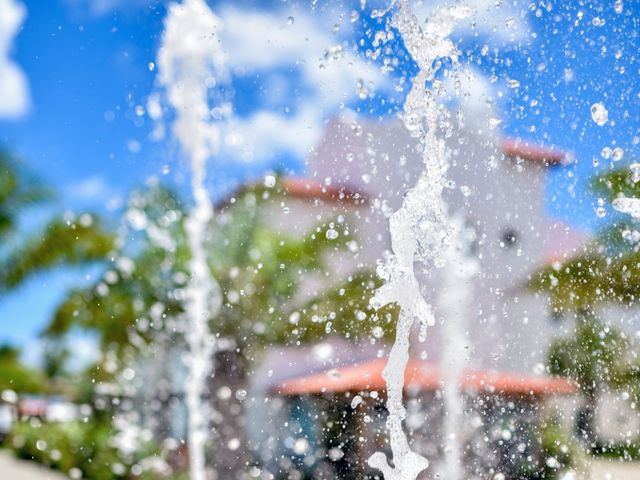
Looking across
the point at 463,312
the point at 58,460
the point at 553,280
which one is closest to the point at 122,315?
the point at 58,460

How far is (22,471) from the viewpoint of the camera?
42.4 ft

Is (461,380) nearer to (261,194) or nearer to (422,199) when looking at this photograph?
(261,194)

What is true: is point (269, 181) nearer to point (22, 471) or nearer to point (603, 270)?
point (603, 270)

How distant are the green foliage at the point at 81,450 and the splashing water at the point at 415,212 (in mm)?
6864

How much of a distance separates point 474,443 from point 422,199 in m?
4.94

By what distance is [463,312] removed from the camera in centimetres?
1324

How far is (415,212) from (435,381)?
7.78 m

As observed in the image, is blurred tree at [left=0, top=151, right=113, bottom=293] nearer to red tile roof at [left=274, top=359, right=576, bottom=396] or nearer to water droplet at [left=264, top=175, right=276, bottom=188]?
water droplet at [left=264, top=175, right=276, bottom=188]

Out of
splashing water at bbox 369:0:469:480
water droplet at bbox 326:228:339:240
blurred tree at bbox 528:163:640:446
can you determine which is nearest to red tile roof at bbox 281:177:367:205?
water droplet at bbox 326:228:339:240

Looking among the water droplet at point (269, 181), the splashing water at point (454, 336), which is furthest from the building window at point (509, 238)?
the water droplet at point (269, 181)

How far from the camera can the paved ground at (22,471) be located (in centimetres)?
1211

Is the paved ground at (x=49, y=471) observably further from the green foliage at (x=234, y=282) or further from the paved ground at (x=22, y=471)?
the green foliage at (x=234, y=282)

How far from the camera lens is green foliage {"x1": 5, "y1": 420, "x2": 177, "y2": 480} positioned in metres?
12.0

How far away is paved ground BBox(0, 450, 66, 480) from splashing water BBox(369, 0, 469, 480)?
8443mm
